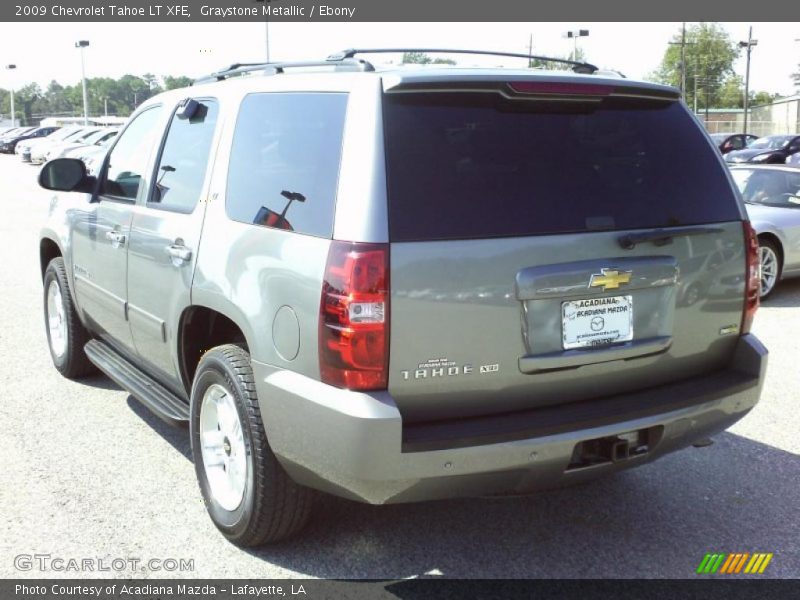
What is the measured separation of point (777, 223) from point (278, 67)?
753cm

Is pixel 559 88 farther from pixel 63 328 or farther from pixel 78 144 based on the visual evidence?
pixel 78 144

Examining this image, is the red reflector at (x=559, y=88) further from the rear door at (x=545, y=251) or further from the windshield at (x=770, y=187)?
the windshield at (x=770, y=187)

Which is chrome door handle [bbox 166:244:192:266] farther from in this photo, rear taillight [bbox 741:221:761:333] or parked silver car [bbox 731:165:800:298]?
parked silver car [bbox 731:165:800:298]

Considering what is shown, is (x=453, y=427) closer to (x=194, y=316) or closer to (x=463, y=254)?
(x=463, y=254)

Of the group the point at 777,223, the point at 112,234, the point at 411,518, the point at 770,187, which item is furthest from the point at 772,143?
the point at 411,518

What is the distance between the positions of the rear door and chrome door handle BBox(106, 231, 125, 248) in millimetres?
2222

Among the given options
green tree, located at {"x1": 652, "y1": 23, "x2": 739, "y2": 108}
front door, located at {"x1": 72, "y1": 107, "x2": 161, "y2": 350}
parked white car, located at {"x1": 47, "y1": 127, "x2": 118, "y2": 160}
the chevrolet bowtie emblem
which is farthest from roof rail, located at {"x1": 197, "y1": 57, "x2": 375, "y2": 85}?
green tree, located at {"x1": 652, "y1": 23, "x2": 739, "y2": 108}

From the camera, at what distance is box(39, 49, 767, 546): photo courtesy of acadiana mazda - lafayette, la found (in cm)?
297

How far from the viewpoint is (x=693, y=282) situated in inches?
138

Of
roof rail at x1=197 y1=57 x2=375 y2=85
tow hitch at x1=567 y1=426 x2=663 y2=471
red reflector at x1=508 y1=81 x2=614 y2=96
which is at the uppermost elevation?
roof rail at x1=197 y1=57 x2=375 y2=85

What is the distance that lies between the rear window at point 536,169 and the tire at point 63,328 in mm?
3606

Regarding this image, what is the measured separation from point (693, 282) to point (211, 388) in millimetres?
2103

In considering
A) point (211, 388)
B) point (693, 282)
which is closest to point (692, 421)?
point (693, 282)

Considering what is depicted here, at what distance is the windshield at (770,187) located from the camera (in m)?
10.1
